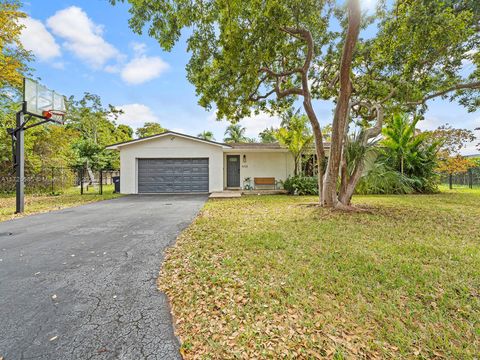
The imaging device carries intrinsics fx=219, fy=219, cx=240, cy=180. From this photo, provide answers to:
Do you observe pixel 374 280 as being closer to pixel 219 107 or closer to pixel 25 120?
pixel 219 107

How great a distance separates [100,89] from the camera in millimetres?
20562

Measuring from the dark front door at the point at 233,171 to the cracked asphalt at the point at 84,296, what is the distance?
1088 centimetres

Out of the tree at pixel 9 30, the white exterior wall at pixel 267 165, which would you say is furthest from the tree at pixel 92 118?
the white exterior wall at pixel 267 165

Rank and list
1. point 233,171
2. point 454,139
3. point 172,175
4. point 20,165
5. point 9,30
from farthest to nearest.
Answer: point 454,139, point 233,171, point 172,175, point 9,30, point 20,165

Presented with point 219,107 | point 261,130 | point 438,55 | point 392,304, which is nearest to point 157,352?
point 392,304

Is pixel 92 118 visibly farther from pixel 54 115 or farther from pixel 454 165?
pixel 454 165

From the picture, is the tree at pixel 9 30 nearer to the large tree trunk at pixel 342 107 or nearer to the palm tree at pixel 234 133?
the large tree trunk at pixel 342 107

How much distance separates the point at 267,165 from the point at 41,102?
12.3 meters

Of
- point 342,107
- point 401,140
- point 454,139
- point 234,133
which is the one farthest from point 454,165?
point 234,133

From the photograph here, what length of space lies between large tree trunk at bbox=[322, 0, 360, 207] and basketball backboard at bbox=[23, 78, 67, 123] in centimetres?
1024

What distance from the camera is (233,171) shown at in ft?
52.7

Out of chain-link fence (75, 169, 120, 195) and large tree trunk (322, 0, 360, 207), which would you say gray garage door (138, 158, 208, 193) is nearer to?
chain-link fence (75, 169, 120, 195)

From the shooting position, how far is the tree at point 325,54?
5714 millimetres

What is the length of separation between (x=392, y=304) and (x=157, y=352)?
7.84 ft
